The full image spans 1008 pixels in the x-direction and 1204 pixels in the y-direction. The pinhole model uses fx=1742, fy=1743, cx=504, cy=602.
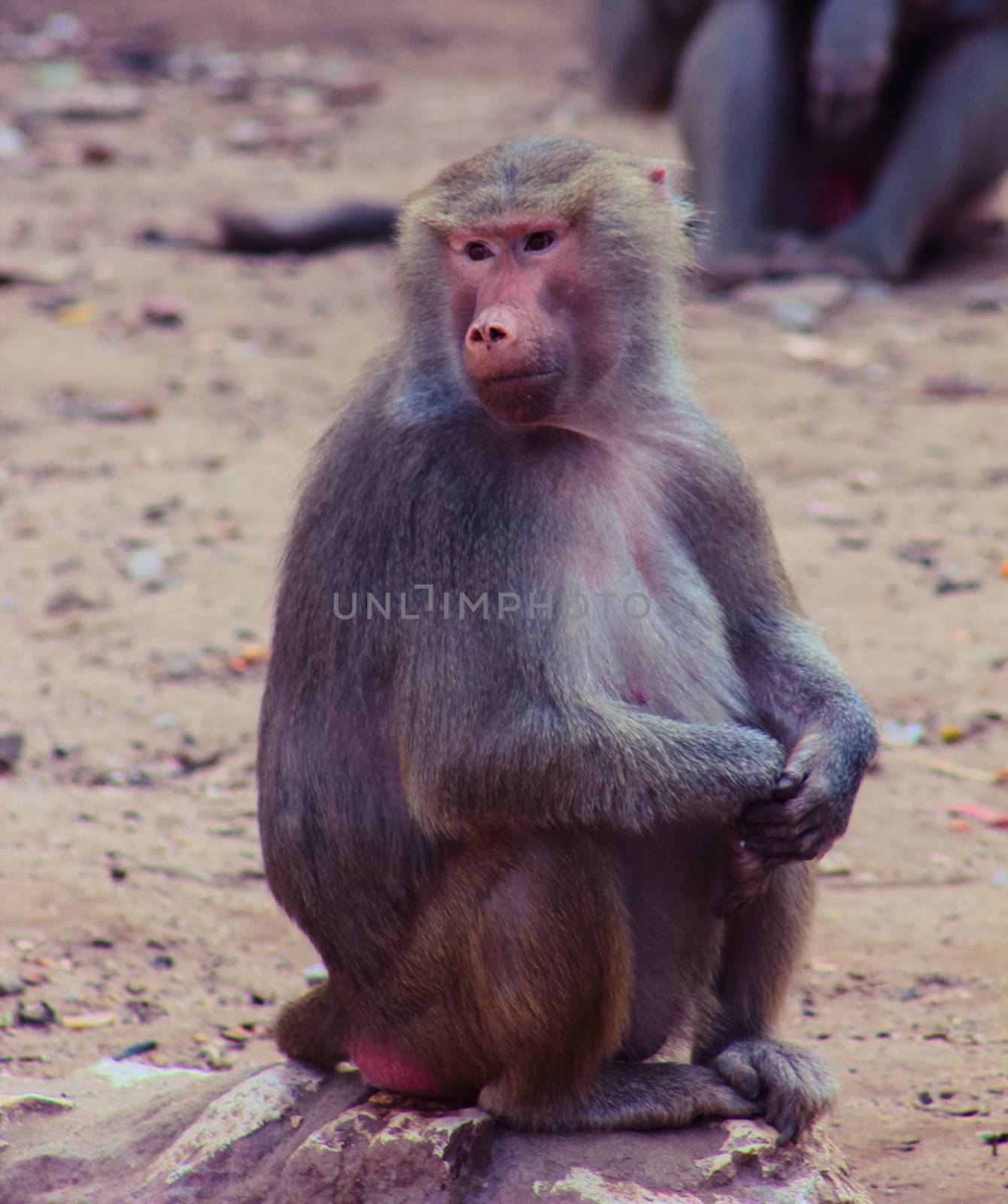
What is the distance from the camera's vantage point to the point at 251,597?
188 inches

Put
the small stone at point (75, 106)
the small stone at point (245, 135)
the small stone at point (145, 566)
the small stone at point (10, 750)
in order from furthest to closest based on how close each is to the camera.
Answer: the small stone at point (75, 106)
the small stone at point (245, 135)
the small stone at point (145, 566)
the small stone at point (10, 750)

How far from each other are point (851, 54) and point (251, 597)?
3668mm

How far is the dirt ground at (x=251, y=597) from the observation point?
3.19 metres

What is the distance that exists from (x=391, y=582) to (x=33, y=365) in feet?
13.7

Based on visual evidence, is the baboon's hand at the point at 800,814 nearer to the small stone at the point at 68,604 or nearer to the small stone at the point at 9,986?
the small stone at the point at 9,986

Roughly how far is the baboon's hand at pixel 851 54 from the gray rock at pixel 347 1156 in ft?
17.5

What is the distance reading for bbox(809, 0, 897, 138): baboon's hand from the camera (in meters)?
6.90

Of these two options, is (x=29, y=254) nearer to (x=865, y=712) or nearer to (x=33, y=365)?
(x=33, y=365)

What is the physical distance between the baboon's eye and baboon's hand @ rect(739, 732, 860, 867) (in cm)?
85

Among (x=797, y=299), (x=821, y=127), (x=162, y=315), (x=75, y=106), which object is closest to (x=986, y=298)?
(x=797, y=299)

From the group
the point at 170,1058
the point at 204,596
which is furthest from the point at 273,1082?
the point at 204,596

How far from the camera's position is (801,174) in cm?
794

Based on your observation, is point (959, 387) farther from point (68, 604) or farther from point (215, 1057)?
point (215, 1057)

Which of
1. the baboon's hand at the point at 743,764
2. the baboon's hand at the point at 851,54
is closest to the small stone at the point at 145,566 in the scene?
the baboon's hand at the point at 743,764
